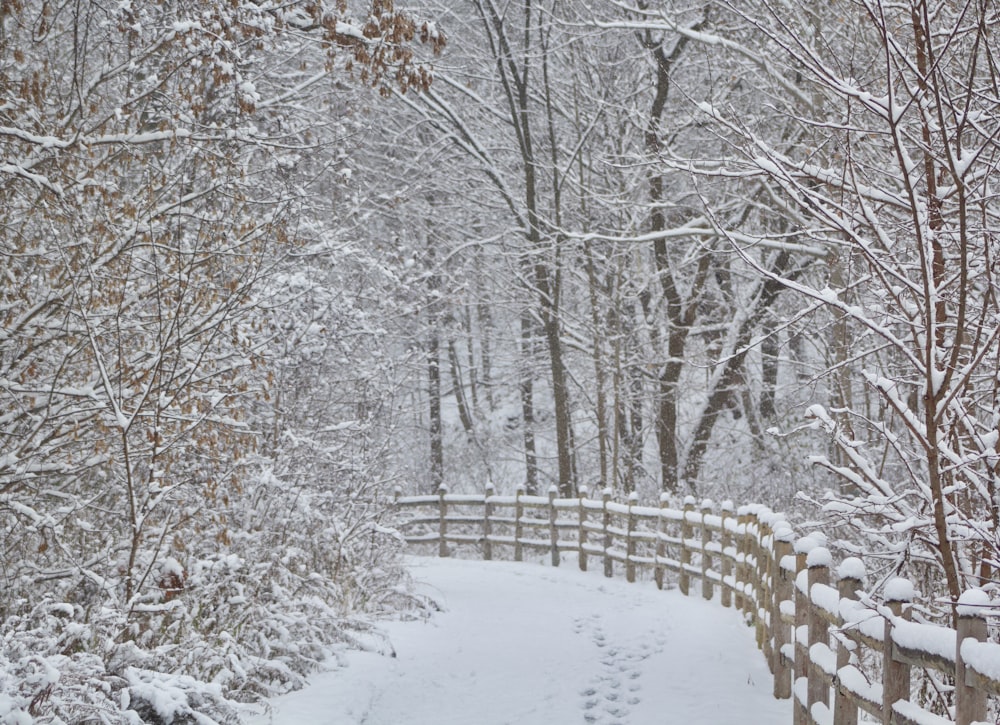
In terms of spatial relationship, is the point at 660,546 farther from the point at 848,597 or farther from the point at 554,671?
the point at 848,597

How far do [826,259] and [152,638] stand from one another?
445 inches

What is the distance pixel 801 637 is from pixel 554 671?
3207 millimetres

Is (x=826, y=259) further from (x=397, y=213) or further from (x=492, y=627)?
(x=397, y=213)

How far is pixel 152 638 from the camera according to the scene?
7.57 metres

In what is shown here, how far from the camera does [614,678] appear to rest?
31.1 ft

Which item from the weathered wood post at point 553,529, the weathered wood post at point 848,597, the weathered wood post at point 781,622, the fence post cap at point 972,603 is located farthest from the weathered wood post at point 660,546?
the fence post cap at point 972,603

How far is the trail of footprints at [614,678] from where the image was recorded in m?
8.32

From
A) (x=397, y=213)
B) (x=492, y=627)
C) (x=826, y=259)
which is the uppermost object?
(x=397, y=213)

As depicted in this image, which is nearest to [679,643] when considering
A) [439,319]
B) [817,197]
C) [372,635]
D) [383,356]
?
[372,635]

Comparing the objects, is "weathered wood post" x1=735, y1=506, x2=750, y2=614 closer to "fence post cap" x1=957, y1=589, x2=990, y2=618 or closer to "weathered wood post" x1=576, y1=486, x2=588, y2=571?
"weathered wood post" x1=576, y1=486, x2=588, y2=571

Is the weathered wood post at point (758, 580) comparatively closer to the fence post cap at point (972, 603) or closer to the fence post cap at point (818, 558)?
the fence post cap at point (818, 558)

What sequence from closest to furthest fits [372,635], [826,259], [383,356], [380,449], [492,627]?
[372,635]
[492,627]
[380,449]
[826,259]
[383,356]

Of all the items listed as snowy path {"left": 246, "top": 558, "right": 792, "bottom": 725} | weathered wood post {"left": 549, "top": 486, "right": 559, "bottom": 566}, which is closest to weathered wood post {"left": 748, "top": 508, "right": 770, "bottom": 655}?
snowy path {"left": 246, "top": 558, "right": 792, "bottom": 725}

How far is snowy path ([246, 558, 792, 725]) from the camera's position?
8.13m
